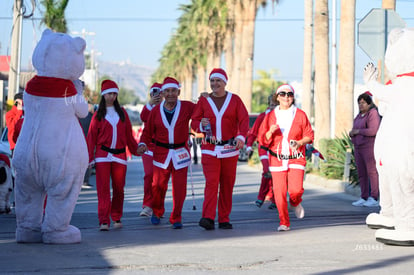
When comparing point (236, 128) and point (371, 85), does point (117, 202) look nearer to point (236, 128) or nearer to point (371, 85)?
point (236, 128)

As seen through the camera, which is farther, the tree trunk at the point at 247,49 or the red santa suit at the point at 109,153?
the tree trunk at the point at 247,49

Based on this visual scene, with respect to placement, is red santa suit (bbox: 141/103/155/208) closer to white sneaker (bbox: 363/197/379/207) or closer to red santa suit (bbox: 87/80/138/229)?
red santa suit (bbox: 87/80/138/229)

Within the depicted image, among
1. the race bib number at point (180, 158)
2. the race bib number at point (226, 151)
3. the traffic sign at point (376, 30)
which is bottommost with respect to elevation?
the race bib number at point (180, 158)

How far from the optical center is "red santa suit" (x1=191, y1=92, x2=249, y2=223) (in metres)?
11.3

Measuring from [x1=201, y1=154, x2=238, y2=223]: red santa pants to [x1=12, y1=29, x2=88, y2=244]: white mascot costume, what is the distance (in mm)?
2080

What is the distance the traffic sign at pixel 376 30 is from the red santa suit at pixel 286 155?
14.5ft

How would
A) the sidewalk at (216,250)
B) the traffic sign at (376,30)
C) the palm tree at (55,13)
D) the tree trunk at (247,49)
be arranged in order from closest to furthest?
the sidewalk at (216,250) < the traffic sign at (376,30) < the palm tree at (55,13) < the tree trunk at (247,49)

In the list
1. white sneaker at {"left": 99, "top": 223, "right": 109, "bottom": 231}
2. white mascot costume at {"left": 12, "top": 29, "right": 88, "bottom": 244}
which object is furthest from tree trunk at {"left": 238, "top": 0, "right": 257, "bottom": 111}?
white mascot costume at {"left": 12, "top": 29, "right": 88, "bottom": 244}

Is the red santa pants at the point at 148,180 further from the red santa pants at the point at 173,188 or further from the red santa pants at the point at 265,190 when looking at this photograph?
the red santa pants at the point at 265,190

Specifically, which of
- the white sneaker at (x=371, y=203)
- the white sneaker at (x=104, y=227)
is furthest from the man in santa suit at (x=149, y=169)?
the white sneaker at (x=371, y=203)

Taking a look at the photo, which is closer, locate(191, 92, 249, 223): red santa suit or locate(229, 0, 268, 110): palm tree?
locate(191, 92, 249, 223): red santa suit

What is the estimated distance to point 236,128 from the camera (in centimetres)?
1159

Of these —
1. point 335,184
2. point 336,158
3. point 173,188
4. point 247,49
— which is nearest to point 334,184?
point 335,184

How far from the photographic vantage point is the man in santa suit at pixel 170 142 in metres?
11.6
